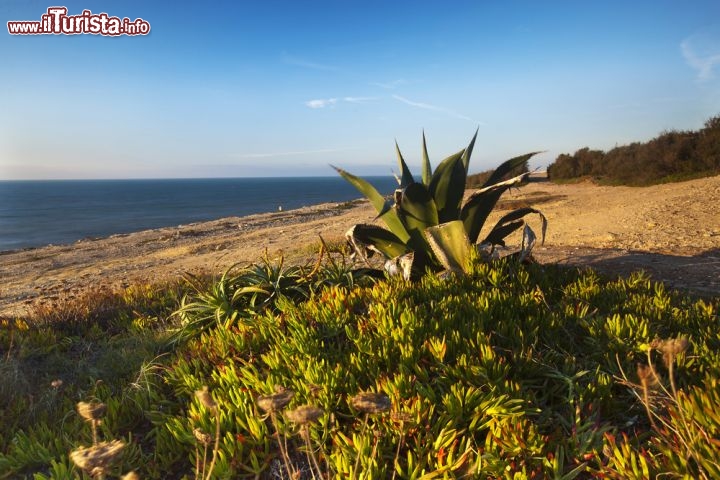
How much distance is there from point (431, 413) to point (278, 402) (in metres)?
0.85

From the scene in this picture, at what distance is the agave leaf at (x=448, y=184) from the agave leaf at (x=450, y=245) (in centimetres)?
56

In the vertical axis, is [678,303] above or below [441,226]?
below

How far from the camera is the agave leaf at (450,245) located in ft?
13.2

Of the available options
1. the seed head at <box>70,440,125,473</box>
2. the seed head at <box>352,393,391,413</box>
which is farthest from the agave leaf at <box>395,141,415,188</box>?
the seed head at <box>70,440,125,473</box>

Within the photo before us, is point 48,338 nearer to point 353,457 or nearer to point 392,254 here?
point 392,254

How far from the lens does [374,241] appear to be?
182 inches

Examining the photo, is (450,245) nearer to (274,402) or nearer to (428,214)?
(428,214)

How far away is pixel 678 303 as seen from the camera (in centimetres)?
331

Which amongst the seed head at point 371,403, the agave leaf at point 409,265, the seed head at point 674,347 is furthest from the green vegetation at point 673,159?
the seed head at point 371,403

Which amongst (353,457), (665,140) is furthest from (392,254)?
(665,140)

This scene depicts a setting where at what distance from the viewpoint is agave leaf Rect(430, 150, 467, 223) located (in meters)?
4.56

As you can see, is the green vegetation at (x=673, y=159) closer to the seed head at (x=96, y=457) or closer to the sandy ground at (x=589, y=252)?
the sandy ground at (x=589, y=252)

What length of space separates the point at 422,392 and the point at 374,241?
8.61ft

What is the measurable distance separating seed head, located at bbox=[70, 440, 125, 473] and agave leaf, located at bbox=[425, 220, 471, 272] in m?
3.22
